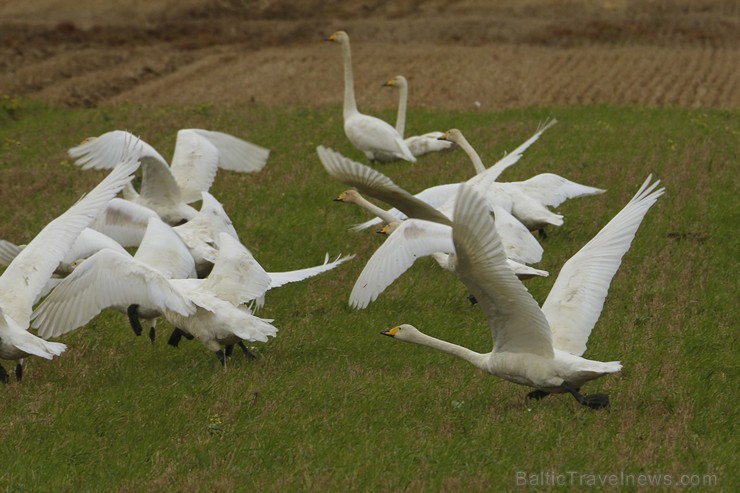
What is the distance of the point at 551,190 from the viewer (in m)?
13.1

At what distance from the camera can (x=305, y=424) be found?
24.2ft

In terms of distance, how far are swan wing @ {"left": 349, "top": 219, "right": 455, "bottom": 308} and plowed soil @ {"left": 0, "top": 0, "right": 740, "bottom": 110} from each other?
13643 millimetres

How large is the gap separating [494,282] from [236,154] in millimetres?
8023

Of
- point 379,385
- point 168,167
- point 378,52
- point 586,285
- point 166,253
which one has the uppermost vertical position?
point 586,285

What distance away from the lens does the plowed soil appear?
2603 centimetres

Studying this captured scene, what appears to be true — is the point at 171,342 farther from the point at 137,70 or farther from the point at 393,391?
the point at 137,70

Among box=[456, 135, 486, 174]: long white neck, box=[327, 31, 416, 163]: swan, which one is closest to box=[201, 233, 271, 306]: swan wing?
box=[456, 135, 486, 174]: long white neck

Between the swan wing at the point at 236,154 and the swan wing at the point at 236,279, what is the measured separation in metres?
5.07

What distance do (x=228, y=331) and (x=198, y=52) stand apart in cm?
2658

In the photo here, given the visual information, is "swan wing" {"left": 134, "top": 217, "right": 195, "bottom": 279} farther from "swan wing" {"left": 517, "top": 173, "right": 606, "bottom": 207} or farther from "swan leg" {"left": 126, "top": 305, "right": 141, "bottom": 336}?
"swan wing" {"left": 517, "top": 173, "right": 606, "bottom": 207}

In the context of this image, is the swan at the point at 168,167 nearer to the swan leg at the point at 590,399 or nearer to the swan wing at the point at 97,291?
the swan wing at the point at 97,291

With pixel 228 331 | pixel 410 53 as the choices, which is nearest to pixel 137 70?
pixel 410 53

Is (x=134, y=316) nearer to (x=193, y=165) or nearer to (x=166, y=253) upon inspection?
(x=166, y=253)

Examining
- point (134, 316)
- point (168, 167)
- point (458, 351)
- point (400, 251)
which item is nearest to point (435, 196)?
point (400, 251)
